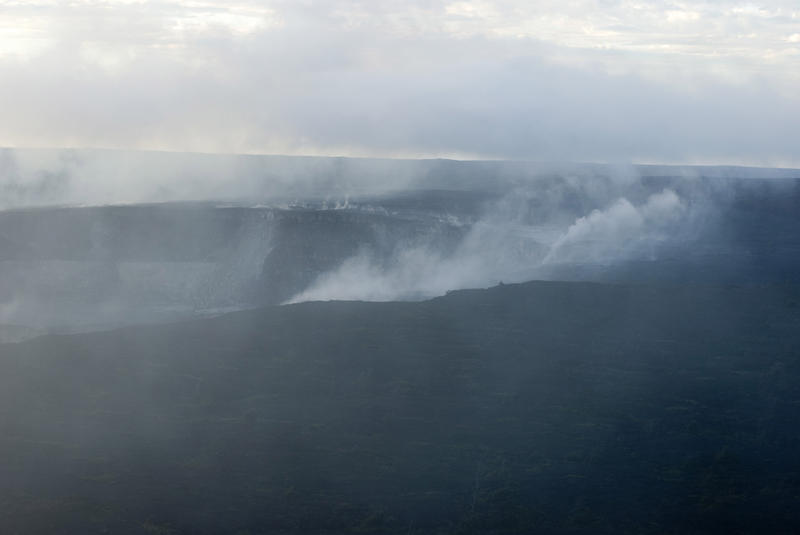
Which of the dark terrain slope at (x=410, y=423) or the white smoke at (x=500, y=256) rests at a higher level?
the dark terrain slope at (x=410, y=423)

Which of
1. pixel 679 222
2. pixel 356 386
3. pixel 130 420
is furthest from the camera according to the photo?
pixel 679 222

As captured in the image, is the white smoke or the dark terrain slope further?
the white smoke

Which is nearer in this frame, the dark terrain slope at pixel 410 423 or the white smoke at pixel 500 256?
the dark terrain slope at pixel 410 423

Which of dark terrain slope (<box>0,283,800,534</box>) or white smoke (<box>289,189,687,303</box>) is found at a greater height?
dark terrain slope (<box>0,283,800,534</box>)

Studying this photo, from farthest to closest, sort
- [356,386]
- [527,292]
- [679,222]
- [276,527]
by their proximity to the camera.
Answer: [679,222], [527,292], [356,386], [276,527]

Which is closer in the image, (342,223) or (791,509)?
(791,509)

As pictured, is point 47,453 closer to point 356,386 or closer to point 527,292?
point 356,386

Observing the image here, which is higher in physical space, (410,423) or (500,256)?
(410,423)

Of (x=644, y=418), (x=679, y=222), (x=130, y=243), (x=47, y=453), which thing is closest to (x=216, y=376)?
(x=47, y=453)
